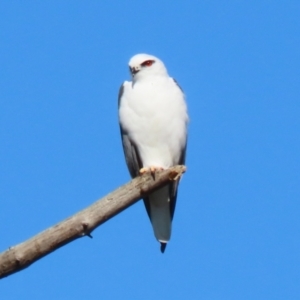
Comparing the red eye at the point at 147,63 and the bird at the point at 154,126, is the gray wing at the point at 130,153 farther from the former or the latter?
the red eye at the point at 147,63

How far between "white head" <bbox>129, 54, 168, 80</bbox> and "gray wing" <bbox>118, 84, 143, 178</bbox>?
0.21 metres

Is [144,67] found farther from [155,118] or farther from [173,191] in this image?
[173,191]

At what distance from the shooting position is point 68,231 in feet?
13.6

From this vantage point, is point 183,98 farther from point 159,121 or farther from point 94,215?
point 94,215

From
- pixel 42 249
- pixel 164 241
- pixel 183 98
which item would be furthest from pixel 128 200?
pixel 183 98

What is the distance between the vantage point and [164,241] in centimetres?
715

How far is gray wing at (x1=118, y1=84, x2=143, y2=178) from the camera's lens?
737 centimetres

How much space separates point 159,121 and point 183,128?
341mm

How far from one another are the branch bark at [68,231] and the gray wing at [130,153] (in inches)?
102

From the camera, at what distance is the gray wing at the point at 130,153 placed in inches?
290

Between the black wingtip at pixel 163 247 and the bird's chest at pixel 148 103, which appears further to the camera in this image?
the bird's chest at pixel 148 103

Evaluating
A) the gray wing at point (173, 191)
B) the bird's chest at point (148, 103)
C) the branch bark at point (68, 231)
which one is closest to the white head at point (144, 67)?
the bird's chest at point (148, 103)

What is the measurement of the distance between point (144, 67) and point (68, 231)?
3.72m

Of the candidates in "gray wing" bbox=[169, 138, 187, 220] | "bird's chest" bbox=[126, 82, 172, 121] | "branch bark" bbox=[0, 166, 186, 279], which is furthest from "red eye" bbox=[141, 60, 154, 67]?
"branch bark" bbox=[0, 166, 186, 279]
